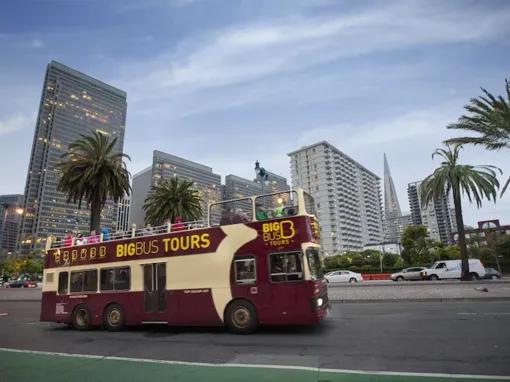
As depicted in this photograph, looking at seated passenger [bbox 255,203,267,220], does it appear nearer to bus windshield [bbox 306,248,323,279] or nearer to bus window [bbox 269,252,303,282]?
bus window [bbox 269,252,303,282]

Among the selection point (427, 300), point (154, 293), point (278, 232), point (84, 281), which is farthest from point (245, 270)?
point (427, 300)

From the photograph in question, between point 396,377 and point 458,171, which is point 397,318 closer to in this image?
point 396,377

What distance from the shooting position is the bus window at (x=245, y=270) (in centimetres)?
1100

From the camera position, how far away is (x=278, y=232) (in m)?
10.9

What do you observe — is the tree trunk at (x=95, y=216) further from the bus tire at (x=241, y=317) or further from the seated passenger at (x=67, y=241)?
the bus tire at (x=241, y=317)

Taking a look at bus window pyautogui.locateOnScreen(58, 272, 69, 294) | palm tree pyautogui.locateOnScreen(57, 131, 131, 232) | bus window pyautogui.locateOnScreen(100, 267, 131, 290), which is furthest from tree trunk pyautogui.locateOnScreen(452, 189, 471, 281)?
palm tree pyautogui.locateOnScreen(57, 131, 131, 232)

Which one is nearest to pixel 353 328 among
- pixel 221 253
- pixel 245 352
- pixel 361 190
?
pixel 245 352

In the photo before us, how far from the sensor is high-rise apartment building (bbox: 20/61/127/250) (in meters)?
160

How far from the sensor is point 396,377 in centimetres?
555

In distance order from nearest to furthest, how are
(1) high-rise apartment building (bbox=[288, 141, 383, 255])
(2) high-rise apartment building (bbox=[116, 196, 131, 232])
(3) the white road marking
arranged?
(3) the white road marking → (2) high-rise apartment building (bbox=[116, 196, 131, 232]) → (1) high-rise apartment building (bbox=[288, 141, 383, 255])

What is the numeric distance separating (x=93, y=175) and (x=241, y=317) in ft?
79.2

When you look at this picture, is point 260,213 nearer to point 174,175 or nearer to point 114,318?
point 114,318

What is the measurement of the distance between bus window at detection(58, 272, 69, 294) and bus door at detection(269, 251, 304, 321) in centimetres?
982

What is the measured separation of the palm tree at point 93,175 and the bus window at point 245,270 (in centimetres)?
2227
